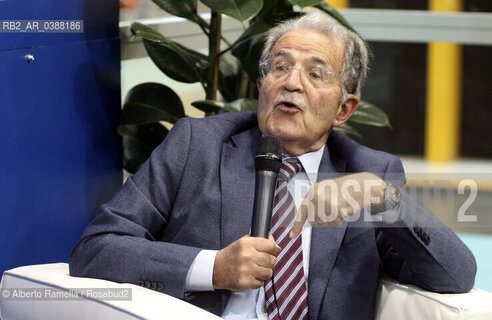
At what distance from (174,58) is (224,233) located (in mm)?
912

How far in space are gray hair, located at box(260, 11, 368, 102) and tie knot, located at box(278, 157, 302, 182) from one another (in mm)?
254

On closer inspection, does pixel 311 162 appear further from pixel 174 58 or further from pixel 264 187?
pixel 174 58

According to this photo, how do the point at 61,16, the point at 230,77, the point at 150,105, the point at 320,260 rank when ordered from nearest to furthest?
the point at 320,260 < the point at 61,16 < the point at 150,105 < the point at 230,77

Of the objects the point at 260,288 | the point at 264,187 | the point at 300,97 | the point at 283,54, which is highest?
the point at 283,54

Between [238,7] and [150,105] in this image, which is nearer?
[238,7]

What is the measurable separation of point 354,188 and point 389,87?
4.91m

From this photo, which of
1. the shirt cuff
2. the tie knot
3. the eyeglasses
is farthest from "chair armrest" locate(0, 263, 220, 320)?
the eyeglasses

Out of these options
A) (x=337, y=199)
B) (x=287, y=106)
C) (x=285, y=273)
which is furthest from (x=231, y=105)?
(x=337, y=199)

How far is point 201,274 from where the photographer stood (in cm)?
177

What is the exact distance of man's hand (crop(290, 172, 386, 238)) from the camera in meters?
1.69

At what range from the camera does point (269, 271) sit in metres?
1.69

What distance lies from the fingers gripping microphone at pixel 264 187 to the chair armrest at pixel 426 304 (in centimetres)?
44

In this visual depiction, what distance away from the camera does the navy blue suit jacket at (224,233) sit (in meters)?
1.79

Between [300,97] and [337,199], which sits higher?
[300,97]
